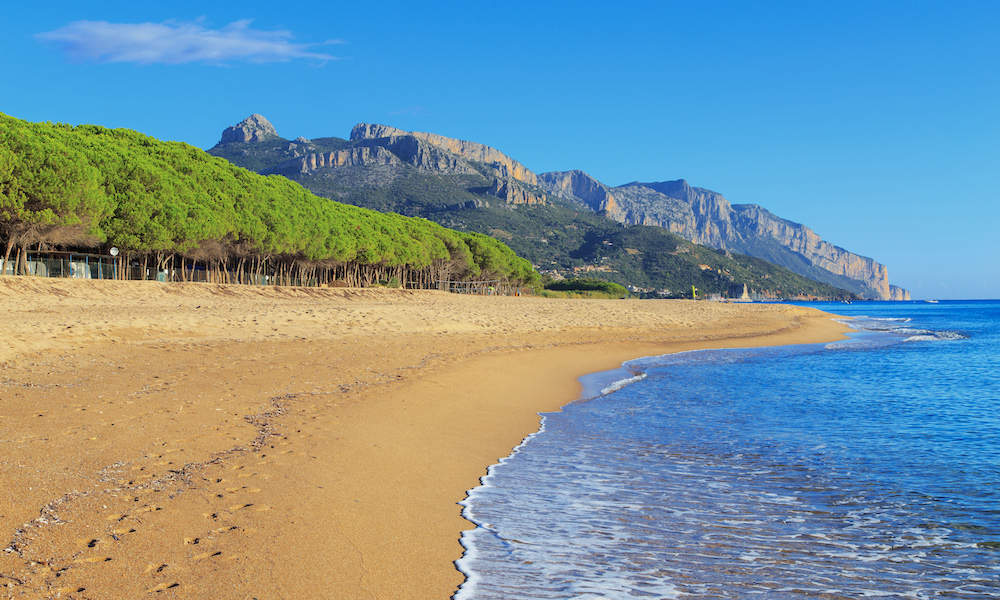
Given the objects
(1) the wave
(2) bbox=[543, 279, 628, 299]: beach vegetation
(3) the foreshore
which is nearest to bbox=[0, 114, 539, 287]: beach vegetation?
(3) the foreshore

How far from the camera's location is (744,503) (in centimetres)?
590

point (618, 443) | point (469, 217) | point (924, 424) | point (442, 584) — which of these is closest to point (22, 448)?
point (442, 584)

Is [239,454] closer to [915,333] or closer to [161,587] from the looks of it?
[161,587]

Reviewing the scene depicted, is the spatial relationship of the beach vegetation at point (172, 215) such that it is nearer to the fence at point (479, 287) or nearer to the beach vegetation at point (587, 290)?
the fence at point (479, 287)

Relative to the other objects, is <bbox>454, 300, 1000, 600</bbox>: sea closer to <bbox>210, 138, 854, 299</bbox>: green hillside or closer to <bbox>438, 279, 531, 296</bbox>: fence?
<bbox>438, 279, 531, 296</bbox>: fence

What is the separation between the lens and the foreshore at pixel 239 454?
3705 mm

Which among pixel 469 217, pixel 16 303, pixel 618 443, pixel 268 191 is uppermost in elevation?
pixel 469 217

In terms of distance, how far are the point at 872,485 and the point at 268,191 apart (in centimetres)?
5308

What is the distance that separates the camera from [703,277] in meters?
164

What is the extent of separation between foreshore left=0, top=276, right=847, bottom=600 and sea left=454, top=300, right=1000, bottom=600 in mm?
631

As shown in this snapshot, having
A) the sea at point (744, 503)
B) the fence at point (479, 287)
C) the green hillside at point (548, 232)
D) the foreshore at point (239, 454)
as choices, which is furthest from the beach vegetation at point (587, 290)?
the sea at point (744, 503)

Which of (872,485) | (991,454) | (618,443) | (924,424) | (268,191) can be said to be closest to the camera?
(872,485)

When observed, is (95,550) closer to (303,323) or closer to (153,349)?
(153,349)

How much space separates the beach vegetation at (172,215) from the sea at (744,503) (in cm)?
3255
